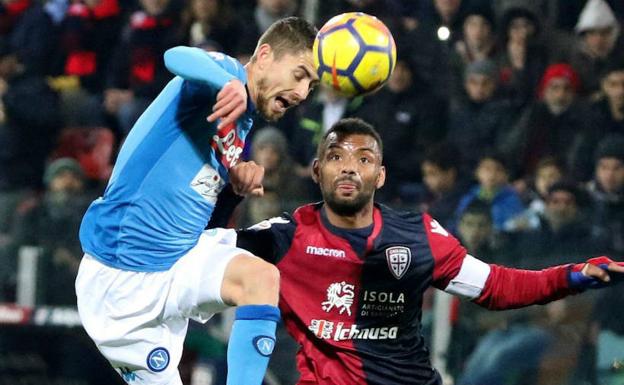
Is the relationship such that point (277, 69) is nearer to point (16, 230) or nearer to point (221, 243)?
point (221, 243)

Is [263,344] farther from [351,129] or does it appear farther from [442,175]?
[442,175]

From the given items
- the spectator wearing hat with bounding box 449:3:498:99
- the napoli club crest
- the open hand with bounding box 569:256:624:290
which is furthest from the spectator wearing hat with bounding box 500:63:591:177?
the napoli club crest

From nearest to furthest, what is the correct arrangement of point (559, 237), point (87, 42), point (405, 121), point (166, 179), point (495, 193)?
point (166, 179) → point (559, 237) → point (495, 193) → point (405, 121) → point (87, 42)

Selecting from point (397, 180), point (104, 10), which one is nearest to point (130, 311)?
point (397, 180)

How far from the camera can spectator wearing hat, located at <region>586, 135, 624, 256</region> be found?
24.3ft

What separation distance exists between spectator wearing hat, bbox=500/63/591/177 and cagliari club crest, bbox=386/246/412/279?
3.17 m

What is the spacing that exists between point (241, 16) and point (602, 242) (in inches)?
144

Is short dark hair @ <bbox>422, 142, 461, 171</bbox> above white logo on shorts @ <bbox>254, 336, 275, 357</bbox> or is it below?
above

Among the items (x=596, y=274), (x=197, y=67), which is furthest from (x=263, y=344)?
(x=596, y=274)

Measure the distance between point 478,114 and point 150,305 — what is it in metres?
4.09

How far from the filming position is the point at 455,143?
847 centimetres

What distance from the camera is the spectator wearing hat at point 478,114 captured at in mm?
8438

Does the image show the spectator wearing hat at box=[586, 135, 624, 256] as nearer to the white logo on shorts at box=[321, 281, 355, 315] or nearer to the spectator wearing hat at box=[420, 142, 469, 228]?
the spectator wearing hat at box=[420, 142, 469, 228]

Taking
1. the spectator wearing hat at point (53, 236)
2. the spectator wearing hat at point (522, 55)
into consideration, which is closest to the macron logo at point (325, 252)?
the spectator wearing hat at point (522, 55)
